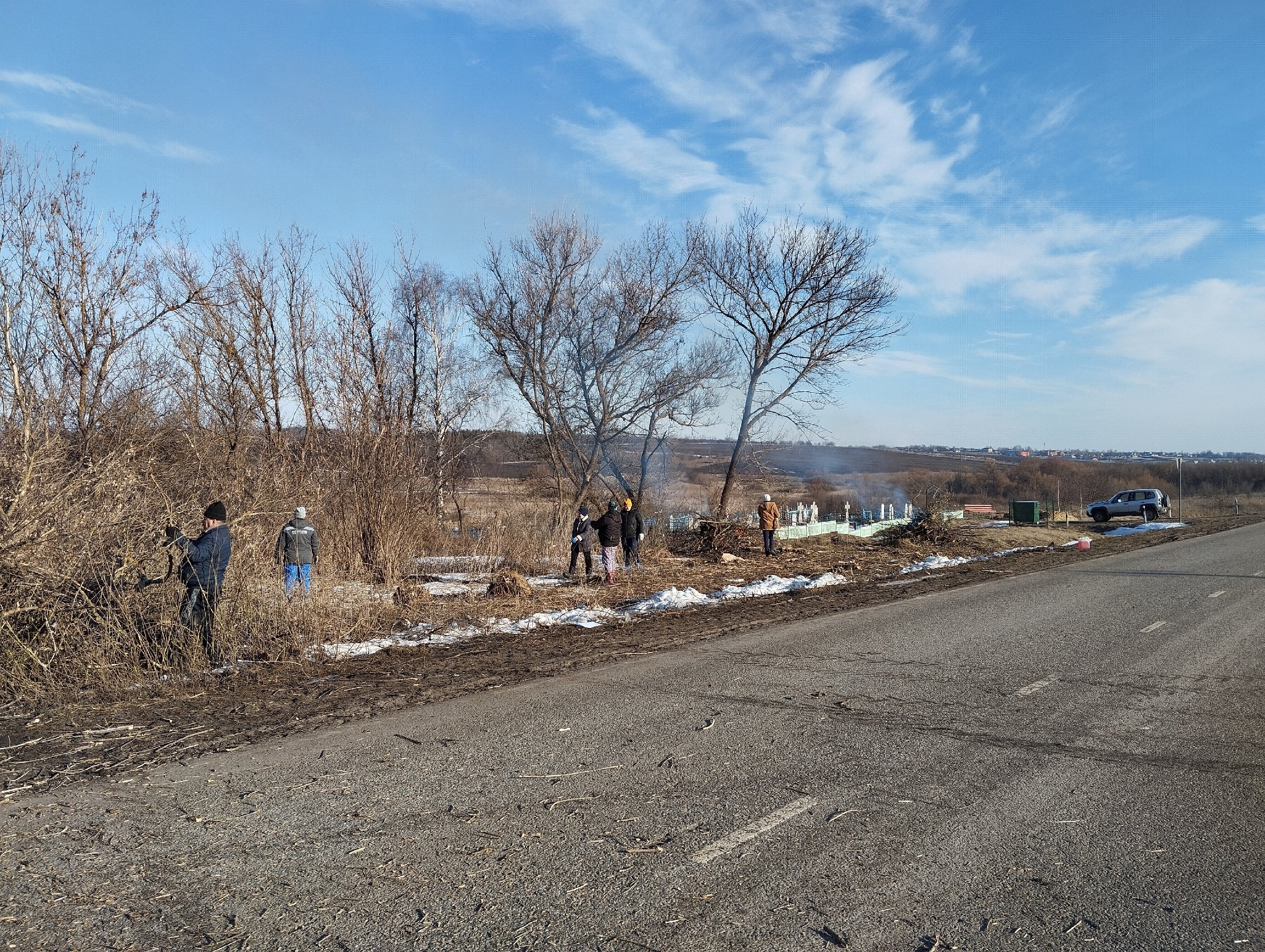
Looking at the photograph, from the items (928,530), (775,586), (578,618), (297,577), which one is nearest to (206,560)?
(297,577)

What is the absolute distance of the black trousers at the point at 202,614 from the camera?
8.91 metres

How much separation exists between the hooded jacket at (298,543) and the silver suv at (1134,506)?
46.1 m

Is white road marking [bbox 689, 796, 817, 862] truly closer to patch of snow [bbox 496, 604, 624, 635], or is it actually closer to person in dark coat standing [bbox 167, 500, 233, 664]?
person in dark coat standing [bbox 167, 500, 233, 664]

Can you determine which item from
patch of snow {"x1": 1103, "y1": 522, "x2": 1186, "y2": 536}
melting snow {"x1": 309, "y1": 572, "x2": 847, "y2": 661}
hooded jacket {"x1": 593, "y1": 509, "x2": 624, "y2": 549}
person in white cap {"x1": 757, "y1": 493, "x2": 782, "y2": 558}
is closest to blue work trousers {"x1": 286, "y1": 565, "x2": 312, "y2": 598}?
melting snow {"x1": 309, "y1": 572, "x2": 847, "y2": 661}

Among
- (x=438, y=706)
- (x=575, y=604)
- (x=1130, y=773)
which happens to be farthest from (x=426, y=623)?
(x=1130, y=773)

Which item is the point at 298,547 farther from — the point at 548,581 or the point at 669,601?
the point at 669,601

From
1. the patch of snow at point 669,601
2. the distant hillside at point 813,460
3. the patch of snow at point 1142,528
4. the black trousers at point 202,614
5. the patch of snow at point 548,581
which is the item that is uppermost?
the distant hillside at point 813,460

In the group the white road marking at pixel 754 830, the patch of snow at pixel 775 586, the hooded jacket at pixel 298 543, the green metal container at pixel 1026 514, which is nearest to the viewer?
the white road marking at pixel 754 830

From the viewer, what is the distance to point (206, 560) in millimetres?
9047

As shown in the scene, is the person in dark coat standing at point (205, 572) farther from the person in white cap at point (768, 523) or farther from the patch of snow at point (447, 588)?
the person in white cap at point (768, 523)

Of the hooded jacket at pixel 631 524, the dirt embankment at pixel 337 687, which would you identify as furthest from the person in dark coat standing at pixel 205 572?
the hooded jacket at pixel 631 524

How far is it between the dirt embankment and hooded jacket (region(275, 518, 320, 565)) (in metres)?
2.74

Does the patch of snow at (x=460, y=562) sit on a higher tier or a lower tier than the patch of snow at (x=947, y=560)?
higher

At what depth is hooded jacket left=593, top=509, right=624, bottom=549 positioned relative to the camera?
688 inches
